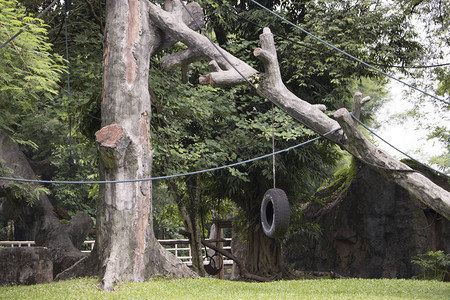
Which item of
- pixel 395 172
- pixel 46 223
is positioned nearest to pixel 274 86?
pixel 395 172

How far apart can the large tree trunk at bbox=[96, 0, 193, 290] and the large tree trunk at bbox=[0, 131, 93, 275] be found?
5.31 meters

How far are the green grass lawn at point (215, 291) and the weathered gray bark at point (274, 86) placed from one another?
1.65 meters

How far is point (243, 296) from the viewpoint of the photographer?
282 inches

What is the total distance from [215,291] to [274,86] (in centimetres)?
369

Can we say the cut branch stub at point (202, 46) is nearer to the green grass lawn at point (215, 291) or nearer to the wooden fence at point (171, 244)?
the green grass lawn at point (215, 291)

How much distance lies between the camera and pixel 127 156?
28.5ft

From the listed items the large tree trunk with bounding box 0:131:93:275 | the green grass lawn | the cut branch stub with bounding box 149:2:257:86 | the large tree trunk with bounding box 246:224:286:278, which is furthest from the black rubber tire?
the large tree trunk with bounding box 246:224:286:278

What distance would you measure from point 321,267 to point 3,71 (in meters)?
12.9

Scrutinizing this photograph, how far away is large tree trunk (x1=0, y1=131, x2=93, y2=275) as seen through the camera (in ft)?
44.5

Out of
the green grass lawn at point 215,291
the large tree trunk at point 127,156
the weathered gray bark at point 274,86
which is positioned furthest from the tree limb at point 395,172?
the large tree trunk at point 127,156

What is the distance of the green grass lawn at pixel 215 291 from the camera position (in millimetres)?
7152

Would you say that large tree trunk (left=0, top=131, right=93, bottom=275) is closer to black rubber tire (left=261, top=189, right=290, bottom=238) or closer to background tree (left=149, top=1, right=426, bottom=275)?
background tree (left=149, top=1, right=426, bottom=275)

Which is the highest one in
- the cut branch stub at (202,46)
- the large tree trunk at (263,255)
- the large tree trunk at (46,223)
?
the cut branch stub at (202,46)

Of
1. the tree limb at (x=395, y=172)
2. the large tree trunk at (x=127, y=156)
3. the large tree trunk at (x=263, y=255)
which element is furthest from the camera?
the large tree trunk at (x=263, y=255)
